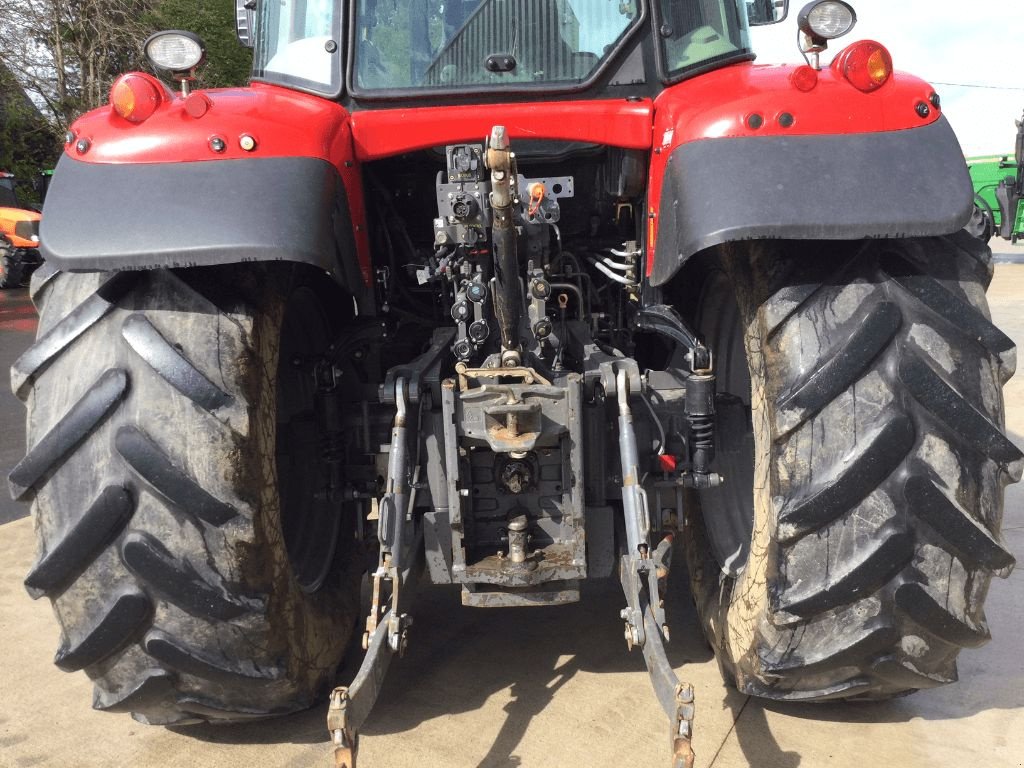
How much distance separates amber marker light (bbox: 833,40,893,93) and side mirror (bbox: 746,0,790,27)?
122 cm

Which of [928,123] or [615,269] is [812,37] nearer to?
[928,123]

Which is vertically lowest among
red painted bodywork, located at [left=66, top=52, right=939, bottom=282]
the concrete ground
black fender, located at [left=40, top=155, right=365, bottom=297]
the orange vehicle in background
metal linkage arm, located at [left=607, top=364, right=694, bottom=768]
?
the orange vehicle in background

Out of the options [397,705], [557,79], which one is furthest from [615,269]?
[397,705]

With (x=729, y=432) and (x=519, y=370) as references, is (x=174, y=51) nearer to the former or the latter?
(x=519, y=370)

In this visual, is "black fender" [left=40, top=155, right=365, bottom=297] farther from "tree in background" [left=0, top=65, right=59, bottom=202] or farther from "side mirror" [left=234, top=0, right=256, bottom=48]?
"tree in background" [left=0, top=65, right=59, bottom=202]

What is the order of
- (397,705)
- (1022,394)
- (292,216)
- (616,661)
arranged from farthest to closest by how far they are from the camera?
(1022,394), (616,661), (397,705), (292,216)

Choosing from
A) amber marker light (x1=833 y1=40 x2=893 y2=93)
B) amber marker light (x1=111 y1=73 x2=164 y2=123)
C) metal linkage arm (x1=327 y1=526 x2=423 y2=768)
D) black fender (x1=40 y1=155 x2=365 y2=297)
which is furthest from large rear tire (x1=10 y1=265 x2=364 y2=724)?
amber marker light (x1=833 y1=40 x2=893 y2=93)

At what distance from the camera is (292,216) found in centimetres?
207

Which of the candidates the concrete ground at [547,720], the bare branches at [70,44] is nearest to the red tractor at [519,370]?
the concrete ground at [547,720]

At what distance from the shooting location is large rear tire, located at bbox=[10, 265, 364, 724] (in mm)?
2047

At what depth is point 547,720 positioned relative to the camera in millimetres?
2568

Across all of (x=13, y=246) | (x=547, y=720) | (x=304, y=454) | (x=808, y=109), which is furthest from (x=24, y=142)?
(x=808, y=109)

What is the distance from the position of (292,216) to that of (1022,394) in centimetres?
582

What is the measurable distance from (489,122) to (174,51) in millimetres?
837
